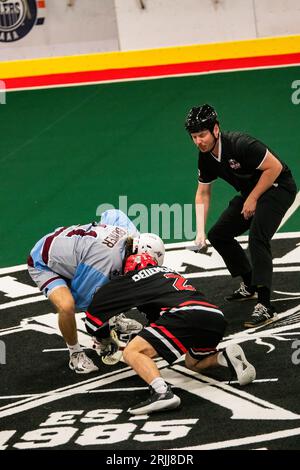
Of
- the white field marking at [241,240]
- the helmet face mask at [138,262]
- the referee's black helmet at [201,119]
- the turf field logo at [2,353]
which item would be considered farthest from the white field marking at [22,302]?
the referee's black helmet at [201,119]

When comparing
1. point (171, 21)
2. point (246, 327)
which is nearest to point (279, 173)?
point (246, 327)

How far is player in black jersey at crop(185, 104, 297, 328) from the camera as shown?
8.20m

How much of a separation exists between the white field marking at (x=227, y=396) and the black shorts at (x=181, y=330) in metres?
0.31

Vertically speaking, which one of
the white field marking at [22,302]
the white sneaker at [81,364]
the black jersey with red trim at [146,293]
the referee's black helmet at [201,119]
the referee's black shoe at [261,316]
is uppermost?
the referee's black helmet at [201,119]

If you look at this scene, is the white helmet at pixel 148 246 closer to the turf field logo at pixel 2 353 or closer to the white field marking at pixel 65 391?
the white field marking at pixel 65 391

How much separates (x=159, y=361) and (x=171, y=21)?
8033 mm

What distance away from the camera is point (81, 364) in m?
7.62

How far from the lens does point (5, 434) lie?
6.58 metres

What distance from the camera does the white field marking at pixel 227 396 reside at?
21.1 ft

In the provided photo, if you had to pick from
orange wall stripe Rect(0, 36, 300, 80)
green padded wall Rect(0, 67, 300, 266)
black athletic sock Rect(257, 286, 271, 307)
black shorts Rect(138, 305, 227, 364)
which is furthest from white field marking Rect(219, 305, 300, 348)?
orange wall stripe Rect(0, 36, 300, 80)

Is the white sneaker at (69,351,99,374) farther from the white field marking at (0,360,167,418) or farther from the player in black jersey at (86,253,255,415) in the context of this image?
the player in black jersey at (86,253,255,415)

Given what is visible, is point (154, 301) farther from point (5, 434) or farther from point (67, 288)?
point (5, 434)

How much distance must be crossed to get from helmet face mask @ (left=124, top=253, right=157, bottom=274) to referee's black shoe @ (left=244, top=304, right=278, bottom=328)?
1.19 m

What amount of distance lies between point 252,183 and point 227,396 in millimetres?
2252
